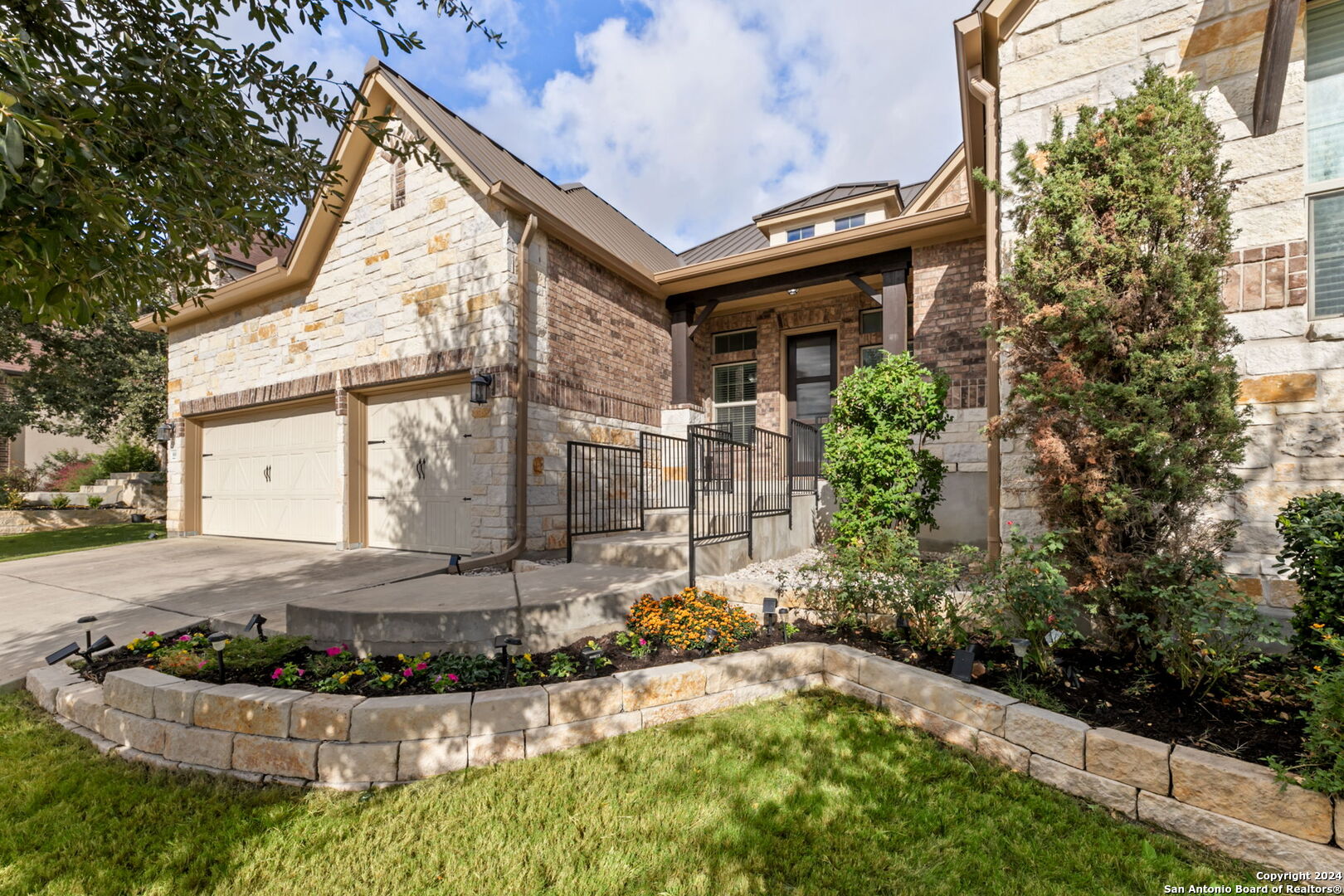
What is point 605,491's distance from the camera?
684 cm

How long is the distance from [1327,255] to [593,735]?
5033 mm

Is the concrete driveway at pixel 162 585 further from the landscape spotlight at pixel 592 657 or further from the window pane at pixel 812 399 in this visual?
the window pane at pixel 812 399

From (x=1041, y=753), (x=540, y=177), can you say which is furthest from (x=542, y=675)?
(x=540, y=177)

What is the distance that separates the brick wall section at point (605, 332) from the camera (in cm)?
690

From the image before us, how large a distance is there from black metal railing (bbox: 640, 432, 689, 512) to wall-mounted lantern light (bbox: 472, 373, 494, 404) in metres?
2.08

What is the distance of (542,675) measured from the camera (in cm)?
299

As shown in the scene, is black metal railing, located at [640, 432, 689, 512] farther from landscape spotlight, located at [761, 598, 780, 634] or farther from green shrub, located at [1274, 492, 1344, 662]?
green shrub, located at [1274, 492, 1344, 662]

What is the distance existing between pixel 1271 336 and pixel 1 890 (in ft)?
20.8

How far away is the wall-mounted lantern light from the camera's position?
239 inches

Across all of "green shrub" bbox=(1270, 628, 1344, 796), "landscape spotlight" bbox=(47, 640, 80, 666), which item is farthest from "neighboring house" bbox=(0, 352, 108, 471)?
"green shrub" bbox=(1270, 628, 1344, 796)

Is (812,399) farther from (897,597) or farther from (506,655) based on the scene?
(506,655)

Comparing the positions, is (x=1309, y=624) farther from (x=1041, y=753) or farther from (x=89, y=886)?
(x=89, y=886)

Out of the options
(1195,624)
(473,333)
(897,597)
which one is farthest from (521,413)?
(1195,624)

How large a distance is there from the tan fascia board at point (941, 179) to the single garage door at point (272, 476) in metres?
9.19
